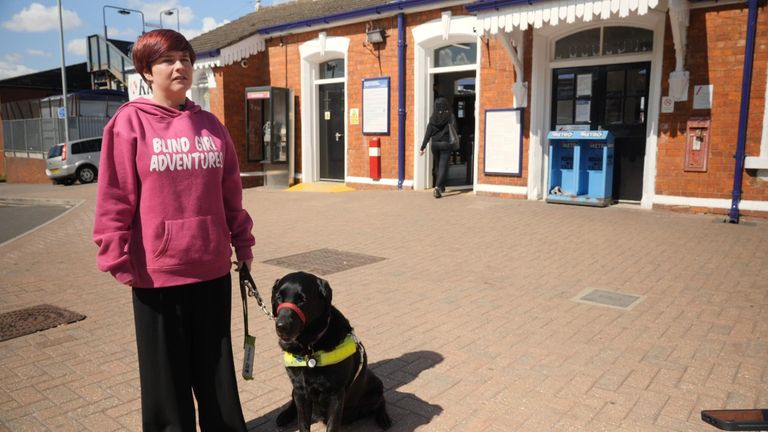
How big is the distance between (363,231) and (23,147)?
2499 cm

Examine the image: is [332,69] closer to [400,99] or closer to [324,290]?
[400,99]

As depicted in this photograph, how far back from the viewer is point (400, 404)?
3.37 meters

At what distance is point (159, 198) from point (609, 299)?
4199 millimetres

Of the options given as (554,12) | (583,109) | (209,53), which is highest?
(209,53)

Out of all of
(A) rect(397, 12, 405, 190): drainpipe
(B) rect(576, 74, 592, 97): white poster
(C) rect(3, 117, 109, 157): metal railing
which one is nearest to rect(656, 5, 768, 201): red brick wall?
(B) rect(576, 74, 592, 97): white poster

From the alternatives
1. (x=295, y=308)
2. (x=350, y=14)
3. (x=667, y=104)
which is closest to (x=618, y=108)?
(x=667, y=104)

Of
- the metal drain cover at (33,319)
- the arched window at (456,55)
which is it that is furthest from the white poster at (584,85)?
the metal drain cover at (33,319)

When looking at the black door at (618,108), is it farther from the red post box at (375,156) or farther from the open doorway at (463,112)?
the red post box at (375,156)

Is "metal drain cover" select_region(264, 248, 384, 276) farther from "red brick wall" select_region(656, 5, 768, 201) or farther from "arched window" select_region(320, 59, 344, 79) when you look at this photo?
"arched window" select_region(320, 59, 344, 79)

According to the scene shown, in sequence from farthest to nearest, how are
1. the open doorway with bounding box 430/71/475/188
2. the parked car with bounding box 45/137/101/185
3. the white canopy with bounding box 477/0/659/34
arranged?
the parked car with bounding box 45/137/101/185
the open doorway with bounding box 430/71/475/188
the white canopy with bounding box 477/0/659/34

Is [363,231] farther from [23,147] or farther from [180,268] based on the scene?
[23,147]

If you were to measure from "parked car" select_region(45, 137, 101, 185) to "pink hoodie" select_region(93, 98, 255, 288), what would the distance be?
2093 cm

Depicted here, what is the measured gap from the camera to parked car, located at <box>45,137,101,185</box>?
21.4 metres

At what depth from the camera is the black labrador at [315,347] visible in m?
2.58
